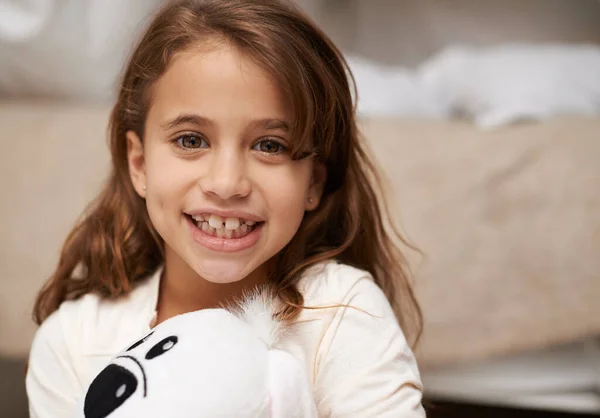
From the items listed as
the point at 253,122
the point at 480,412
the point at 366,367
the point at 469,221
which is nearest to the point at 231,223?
the point at 253,122

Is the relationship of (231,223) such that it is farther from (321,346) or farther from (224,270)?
(321,346)

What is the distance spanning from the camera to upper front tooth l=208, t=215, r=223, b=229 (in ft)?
2.64

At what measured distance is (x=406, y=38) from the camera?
7.27 feet

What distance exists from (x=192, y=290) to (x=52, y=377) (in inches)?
8.3

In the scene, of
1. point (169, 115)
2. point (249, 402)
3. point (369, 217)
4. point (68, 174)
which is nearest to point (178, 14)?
point (169, 115)

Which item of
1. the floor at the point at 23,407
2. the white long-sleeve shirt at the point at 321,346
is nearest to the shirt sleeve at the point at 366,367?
the white long-sleeve shirt at the point at 321,346

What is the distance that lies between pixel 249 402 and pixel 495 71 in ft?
4.36

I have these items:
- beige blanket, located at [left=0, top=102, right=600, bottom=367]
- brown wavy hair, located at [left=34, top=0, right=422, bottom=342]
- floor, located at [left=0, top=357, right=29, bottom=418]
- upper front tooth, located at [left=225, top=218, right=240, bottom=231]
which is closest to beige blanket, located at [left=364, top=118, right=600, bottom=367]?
beige blanket, located at [left=0, top=102, right=600, bottom=367]

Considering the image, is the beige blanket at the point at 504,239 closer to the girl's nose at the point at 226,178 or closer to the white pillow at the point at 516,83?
the white pillow at the point at 516,83

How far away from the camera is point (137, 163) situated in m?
0.93

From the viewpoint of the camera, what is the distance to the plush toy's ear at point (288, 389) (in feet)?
2.07

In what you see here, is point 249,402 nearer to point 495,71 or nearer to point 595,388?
point 595,388

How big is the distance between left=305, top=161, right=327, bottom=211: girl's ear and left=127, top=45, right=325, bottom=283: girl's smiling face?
0.05 m

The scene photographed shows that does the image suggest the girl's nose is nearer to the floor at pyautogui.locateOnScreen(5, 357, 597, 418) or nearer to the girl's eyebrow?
the girl's eyebrow
